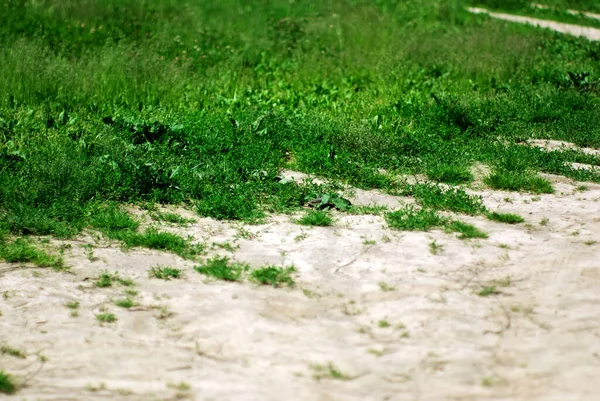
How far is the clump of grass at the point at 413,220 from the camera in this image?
558 centimetres

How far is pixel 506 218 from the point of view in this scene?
5.75 m

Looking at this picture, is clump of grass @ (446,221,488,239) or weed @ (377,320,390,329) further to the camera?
clump of grass @ (446,221,488,239)

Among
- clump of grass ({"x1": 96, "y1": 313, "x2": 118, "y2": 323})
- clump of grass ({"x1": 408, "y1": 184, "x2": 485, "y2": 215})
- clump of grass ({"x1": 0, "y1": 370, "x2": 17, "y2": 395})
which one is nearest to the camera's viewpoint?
clump of grass ({"x1": 0, "y1": 370, "x2": 17, "y2": 395})

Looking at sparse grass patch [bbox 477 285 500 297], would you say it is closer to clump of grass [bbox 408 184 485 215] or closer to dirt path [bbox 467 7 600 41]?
clump of grass [bbox 408 184 485 215]

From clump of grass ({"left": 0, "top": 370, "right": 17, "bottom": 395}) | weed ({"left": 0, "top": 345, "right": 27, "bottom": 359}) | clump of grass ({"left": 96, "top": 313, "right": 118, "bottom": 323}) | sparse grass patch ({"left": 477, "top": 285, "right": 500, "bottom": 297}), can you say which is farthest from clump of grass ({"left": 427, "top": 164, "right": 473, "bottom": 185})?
clump of grass ({"left": 0, "top": 370, "right": 17, "bottom": 395})

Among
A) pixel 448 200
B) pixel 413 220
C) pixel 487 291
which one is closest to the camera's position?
pixel 487 291

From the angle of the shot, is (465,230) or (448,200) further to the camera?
(448,200)

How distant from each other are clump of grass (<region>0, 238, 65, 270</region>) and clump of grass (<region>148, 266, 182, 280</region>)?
59 centimetres

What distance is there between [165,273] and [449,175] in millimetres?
2982

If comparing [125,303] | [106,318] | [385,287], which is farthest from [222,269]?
[385,287]

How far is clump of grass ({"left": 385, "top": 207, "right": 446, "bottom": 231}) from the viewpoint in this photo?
558 centimetres

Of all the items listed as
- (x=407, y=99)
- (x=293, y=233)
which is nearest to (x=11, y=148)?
(x=293, y=233)

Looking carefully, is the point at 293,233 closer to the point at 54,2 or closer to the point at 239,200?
the point at 239,200

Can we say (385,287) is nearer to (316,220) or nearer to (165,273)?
(316,220)
